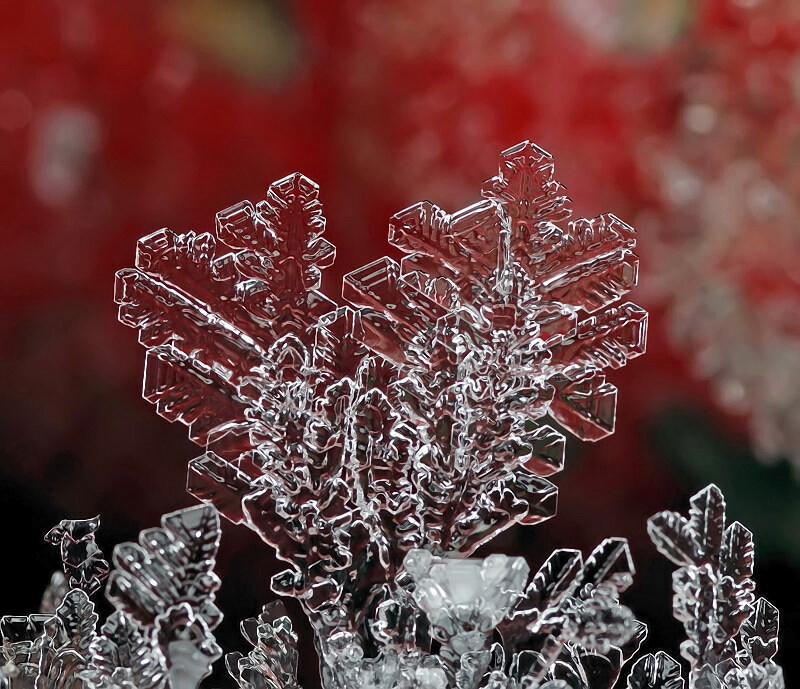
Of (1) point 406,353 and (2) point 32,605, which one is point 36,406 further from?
(1) point 406,353

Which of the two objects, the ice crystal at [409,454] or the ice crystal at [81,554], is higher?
the ice crystal at [409,454]

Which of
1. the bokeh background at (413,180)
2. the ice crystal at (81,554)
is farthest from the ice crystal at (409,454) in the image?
the bokeh background at (413,180)

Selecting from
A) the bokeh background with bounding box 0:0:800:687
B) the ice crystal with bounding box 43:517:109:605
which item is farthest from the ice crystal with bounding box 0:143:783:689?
the bokeh background with bounding box 0:0:800:687

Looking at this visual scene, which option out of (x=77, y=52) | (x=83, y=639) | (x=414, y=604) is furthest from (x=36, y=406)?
(x=414, y=604)

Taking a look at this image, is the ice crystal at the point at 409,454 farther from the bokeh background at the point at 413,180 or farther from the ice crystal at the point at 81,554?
the bokeh background at the point at 413,180

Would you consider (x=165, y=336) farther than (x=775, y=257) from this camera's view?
No
